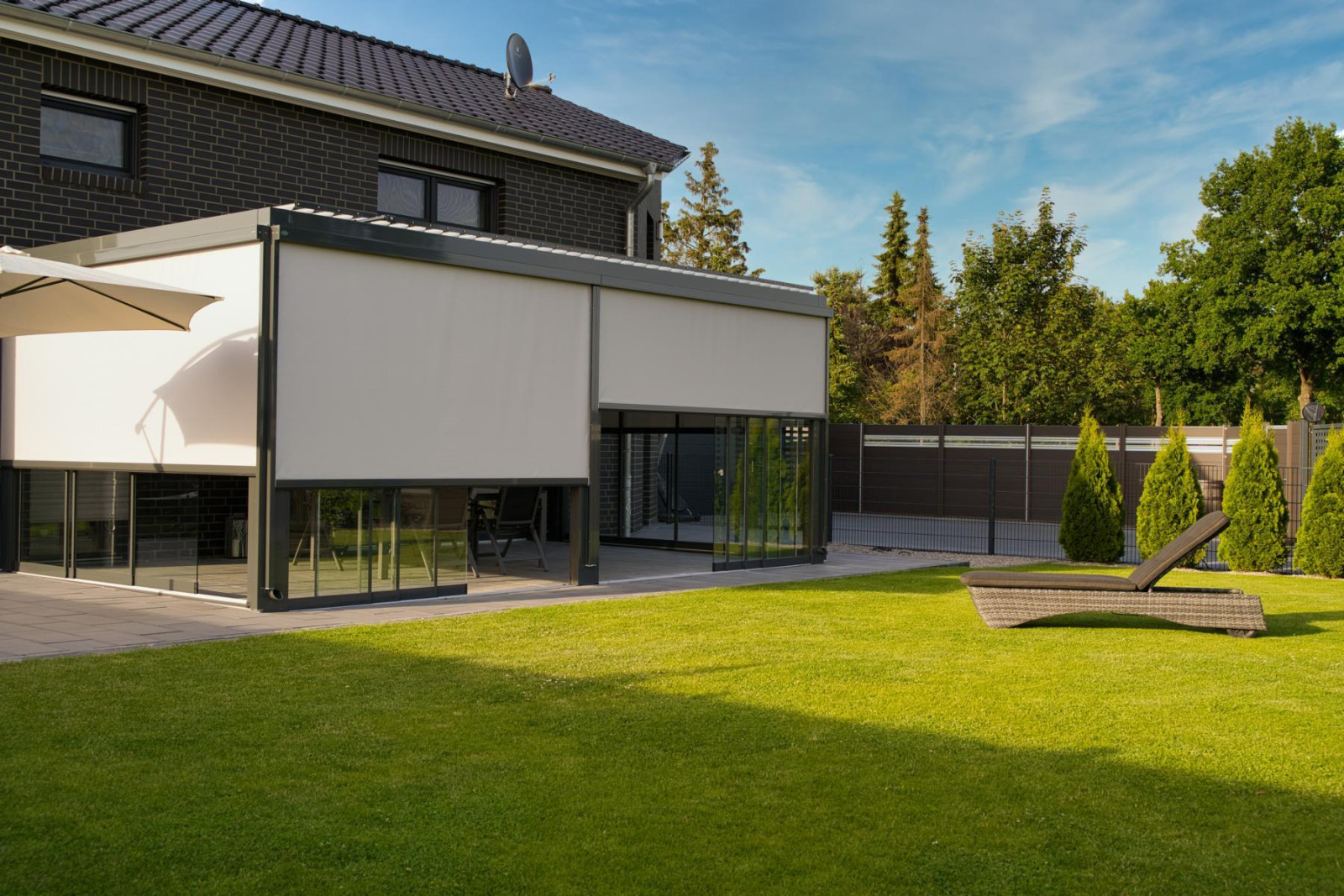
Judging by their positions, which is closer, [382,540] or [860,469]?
[382,540]

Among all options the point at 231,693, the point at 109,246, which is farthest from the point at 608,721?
the point at 109,246

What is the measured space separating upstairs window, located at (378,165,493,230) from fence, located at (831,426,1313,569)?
832 cm

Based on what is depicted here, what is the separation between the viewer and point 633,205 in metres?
18.2

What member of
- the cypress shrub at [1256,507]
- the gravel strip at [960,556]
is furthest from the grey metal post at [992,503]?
the cypress shrub at [1256,507]

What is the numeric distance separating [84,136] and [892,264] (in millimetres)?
39475

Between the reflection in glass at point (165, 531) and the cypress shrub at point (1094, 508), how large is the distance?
35.9ft

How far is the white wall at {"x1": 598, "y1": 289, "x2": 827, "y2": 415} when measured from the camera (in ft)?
41.7

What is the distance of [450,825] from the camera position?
14.5 feet

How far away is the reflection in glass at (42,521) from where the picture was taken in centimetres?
1205

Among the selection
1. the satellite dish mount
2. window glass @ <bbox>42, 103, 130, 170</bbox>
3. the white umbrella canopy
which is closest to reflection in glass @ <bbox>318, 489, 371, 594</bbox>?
the white umbrella canopy

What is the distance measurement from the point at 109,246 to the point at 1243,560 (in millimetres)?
13403

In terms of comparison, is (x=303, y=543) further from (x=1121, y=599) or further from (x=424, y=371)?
(x=1121, y=599)

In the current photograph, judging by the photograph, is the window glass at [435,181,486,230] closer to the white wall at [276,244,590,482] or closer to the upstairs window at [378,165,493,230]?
the upstairs window at [378,165,493,230]

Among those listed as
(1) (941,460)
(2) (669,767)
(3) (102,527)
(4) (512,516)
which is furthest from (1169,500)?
(3) (102,527)
